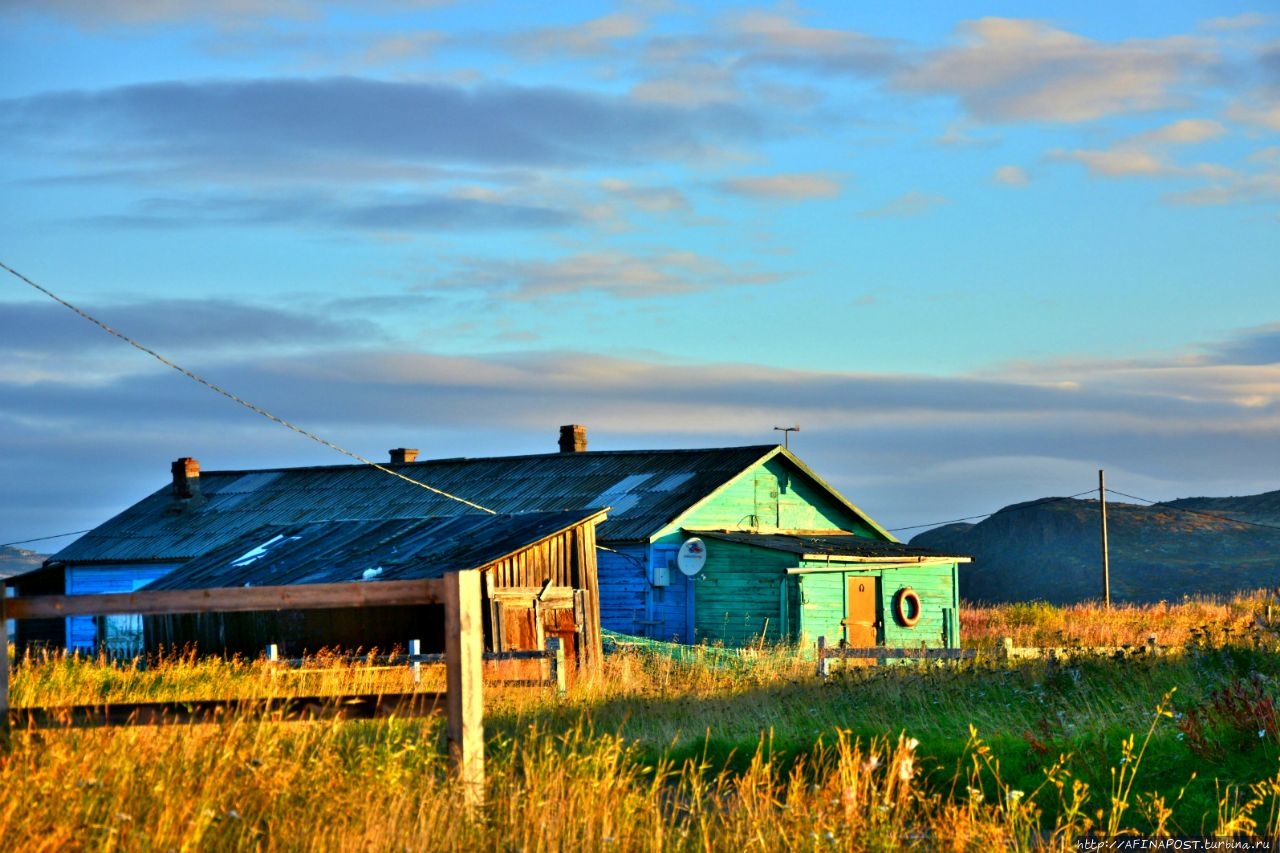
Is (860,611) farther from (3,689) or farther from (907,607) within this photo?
(3,689)

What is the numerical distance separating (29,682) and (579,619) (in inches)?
500

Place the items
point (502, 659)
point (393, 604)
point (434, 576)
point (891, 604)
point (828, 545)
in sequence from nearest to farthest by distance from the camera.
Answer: point (393, 604), point (502, 659), point (434, 576), point (828, 545), point (891, 604)

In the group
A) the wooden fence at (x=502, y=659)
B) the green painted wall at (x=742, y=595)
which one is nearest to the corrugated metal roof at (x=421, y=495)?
the green painted wall at (x=742, y=595)

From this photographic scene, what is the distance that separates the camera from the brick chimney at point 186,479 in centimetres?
4644

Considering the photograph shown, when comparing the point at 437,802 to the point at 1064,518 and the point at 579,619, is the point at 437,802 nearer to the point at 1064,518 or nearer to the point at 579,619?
the point at 579,619

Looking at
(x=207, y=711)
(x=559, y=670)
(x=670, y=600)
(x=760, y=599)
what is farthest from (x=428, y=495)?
(x=207, y=711)

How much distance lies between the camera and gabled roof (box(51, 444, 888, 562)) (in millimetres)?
38031

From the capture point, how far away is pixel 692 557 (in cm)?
3541

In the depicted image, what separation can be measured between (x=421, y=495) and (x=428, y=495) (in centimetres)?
35

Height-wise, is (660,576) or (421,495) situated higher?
(421,495)

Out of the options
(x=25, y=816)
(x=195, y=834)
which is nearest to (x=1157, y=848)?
(x=195, y=834)

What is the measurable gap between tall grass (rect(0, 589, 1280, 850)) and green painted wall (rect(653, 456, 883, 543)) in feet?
56.6

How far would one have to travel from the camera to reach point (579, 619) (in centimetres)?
2828

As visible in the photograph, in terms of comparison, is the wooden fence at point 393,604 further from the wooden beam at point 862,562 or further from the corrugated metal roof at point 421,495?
the corrugated metal roof at point 421,495
